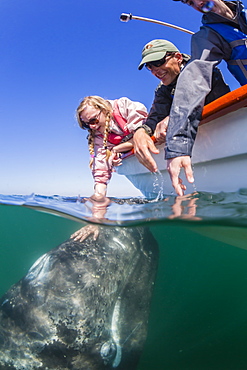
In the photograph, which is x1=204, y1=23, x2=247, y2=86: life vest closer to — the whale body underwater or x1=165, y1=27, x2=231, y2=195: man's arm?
x1=165, y1=27, x2=231, y2=195: man's arm

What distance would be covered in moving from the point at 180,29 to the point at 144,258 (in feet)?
29.9

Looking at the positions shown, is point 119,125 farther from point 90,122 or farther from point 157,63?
point 157,63

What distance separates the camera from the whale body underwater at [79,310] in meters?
2.55

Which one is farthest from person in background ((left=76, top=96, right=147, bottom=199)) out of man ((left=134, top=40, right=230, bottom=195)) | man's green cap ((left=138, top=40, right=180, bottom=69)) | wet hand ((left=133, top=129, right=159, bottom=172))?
man's green cap ((left=138, top=40, right=180, bottom=69))

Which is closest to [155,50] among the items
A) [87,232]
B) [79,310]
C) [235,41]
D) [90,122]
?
[235,41]

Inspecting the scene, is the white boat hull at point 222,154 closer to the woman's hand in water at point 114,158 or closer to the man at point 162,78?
the man at point 162,78

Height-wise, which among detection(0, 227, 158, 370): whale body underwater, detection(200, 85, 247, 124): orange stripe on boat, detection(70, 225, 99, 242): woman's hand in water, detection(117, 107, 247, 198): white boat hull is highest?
detection(200, 85, 247, 124): orange stripe on boat

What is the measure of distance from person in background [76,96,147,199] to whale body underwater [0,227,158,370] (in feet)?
4.14

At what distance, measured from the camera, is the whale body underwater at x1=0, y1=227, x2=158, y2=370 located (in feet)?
8.36

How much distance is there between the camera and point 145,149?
117 inches

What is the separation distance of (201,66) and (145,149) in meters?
1.08

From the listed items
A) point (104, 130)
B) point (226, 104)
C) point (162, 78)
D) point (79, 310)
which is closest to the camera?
point (226, 104)

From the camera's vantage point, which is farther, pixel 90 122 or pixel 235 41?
pixel 90 122

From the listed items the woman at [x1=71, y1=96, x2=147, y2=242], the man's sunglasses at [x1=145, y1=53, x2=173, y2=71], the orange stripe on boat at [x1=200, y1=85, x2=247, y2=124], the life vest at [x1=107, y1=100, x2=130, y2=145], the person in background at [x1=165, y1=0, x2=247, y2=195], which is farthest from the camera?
the life vest at [x1=107, y1=100, x2=130, y2=145]
